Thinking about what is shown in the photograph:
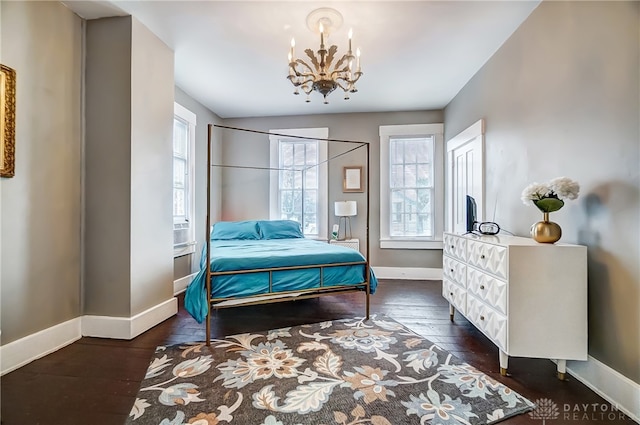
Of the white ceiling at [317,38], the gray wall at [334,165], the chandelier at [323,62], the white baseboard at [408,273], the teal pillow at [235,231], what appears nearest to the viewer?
the chandelier at [323,62]

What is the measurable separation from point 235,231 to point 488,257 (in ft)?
11.2

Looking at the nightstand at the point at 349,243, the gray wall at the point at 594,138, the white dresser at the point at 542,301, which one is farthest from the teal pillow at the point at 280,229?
the white dresser at the point at 542,301

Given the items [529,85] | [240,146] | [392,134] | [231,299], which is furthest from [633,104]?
[240,146]

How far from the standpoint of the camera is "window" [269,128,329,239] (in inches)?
199

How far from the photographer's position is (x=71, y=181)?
8.13 ft

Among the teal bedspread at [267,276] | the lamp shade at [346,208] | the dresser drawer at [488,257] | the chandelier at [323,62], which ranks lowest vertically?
the teal bedspread at [267,276]

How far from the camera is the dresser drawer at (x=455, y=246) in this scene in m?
2.57

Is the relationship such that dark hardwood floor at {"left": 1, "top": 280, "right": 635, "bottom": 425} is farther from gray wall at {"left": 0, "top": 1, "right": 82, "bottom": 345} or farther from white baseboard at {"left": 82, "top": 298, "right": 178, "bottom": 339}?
gray wall at {"left": 0, "top": 1, "right": 82, "bottom": 345}

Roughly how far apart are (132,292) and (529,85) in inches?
156

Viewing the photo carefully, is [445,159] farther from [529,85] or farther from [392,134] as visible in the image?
[529,85]

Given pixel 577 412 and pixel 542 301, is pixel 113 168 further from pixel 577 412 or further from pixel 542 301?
pixel 577 412

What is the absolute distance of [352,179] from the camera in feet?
16.4

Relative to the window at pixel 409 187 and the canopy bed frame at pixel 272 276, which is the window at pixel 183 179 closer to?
the canopy bed frame at pixel 272 276

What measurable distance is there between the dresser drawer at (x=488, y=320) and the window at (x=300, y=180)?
2994 mm
